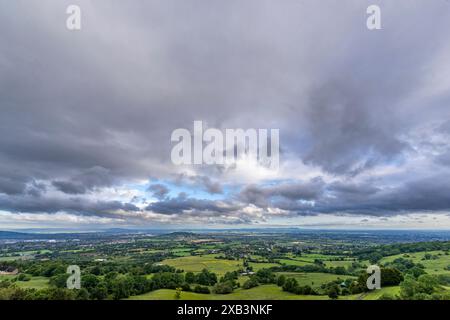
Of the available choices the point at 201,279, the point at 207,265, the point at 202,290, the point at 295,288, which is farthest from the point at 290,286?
the point at 207,265

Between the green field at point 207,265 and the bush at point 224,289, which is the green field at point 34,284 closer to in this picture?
the bush at point 224,289

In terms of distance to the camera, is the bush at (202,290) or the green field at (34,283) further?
the green field at (34,283)

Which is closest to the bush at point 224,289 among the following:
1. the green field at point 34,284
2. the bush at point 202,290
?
the bush at point 202,290

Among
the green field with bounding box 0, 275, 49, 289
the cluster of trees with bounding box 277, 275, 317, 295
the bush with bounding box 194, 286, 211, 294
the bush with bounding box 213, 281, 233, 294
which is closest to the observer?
the bush with bounding box 194, 286, 211, 294

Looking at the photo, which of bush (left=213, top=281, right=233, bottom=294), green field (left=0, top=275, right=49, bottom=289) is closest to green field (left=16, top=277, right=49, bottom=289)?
green field (left=0, top=275, right=49, bottom=289)

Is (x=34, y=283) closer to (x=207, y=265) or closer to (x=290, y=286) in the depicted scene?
(x=207, y=265)

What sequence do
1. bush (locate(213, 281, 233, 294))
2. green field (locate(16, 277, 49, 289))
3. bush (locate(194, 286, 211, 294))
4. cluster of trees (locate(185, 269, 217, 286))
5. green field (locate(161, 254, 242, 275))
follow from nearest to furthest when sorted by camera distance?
bush (locate(194, 286, 211, 294)) → bush (locate(213, 281, 233, 294)) → green field (locate(16, 277, 49, 289)) → cluster of trees (locate(185, 269, 217, 286)) → green field (locate(161, 254, 242, 275))

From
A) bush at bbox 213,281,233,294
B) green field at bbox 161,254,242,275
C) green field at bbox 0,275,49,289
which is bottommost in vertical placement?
green field at bbox 161,254,242,275

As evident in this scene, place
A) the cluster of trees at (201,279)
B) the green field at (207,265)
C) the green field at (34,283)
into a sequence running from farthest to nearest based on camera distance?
the green field at (207,265), the cluster of trees at (201,279), the green field at (34,283)

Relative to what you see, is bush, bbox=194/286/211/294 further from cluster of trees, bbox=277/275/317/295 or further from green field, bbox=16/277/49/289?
green field, bbox=16/277/49/289

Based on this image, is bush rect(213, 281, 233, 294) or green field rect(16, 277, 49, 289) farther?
green field rect(16, 277, 49, 289)

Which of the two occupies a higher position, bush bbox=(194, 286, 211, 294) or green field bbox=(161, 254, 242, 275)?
bush bbox=(194, 286, 211, 294)

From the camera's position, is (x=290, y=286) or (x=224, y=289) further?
(x=290, y=286)
